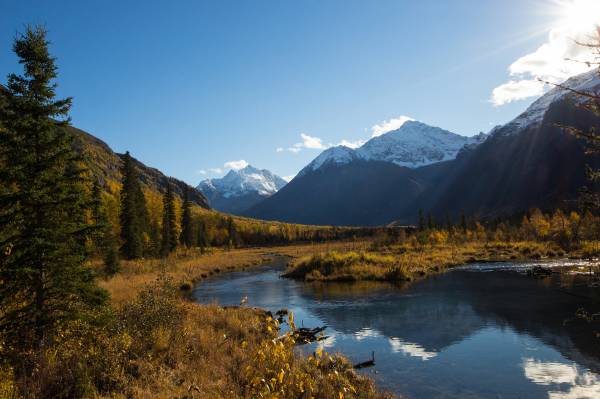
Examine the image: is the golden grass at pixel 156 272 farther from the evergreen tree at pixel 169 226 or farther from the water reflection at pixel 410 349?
the water reflection at pixel 410 349

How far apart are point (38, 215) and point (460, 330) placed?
23.0 metres

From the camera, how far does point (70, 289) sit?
1372cm

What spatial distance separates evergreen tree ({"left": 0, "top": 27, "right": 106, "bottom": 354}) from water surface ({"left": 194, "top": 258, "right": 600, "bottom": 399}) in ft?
40.2

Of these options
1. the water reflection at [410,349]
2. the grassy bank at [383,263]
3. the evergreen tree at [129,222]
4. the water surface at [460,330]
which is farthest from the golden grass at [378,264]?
the water reflection at [410,349]

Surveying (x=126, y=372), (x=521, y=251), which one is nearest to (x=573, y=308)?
(x=126, y=372)

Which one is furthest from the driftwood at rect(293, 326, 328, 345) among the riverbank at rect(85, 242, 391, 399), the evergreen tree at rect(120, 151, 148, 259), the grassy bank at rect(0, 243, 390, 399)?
the evergreen tree at rect(120, 151, 148, 259)

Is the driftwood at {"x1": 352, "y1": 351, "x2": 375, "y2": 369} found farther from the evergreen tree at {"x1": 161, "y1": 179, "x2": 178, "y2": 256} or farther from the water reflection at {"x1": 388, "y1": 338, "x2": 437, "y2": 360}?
the evergreen tree at {"x1": 161, "y1": 179, "x2": 178, "y2": 256}

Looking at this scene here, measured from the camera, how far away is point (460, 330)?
84.0 feet

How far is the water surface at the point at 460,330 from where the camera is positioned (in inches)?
680

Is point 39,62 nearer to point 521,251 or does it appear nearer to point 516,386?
point 516,386

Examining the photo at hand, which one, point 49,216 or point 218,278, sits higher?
point 49,216

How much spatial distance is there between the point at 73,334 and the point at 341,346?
44.6 ft

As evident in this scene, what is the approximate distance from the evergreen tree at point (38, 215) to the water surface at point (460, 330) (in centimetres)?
1225

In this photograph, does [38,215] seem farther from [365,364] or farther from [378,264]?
[378,264]
